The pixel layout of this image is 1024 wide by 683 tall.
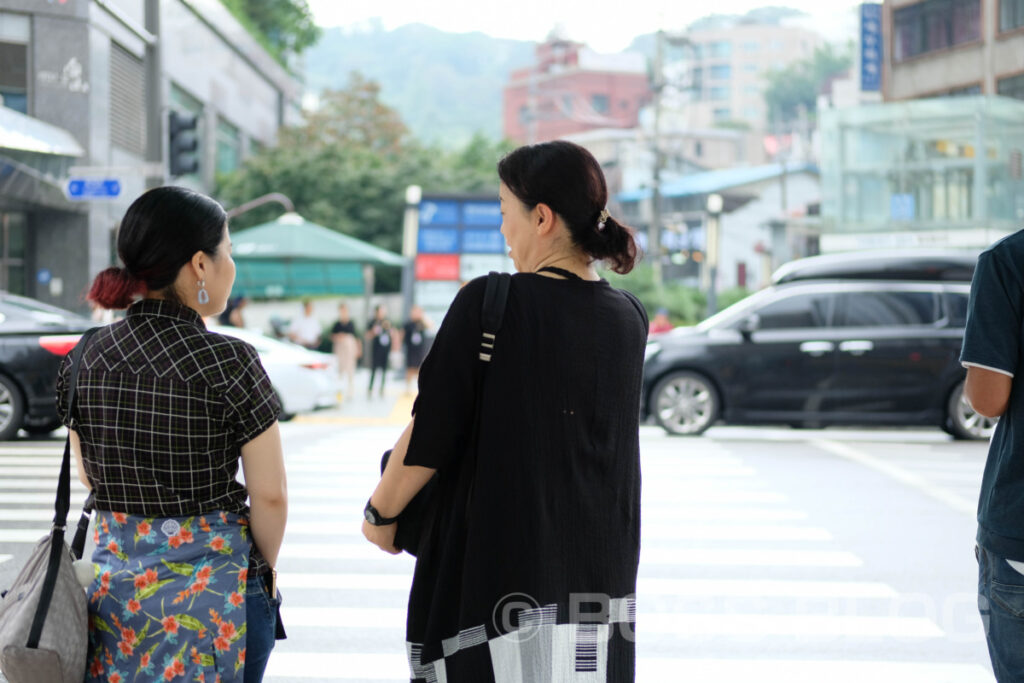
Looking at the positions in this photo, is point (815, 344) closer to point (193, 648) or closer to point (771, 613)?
point (771, 613)

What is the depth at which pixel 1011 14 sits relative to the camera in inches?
1188

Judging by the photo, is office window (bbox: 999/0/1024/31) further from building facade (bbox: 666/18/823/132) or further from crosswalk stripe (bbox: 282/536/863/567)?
building facade (bbox: 666/18/823/132)

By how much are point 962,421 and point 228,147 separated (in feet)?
110

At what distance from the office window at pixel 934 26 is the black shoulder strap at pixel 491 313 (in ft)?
106

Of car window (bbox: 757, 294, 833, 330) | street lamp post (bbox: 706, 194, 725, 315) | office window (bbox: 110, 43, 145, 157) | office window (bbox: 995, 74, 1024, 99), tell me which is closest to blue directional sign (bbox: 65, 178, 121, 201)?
office window (bbox: 110, 43, 145, 157)

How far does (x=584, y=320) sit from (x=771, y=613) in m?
3.83

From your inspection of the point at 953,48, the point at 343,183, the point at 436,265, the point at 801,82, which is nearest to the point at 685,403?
the point at 436,265

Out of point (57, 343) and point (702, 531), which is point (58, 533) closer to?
point (702, 531)

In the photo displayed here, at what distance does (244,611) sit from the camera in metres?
2.46

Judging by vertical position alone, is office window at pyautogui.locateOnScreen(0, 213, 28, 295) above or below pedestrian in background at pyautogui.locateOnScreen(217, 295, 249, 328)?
above

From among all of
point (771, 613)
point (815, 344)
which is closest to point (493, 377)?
point (771, 613)

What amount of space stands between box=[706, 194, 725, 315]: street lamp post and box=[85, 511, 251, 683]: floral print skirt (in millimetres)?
22715

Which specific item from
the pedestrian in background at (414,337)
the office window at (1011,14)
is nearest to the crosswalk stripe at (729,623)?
the pedestrian in background at (414,337)

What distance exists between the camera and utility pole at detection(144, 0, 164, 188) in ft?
47.5
